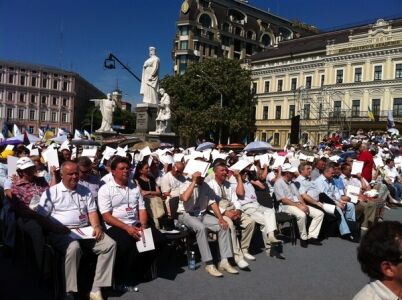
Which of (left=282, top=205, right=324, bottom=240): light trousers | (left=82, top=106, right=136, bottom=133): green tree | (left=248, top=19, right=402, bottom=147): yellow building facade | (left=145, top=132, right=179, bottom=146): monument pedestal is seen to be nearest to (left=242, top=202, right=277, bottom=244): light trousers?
(left=282, top=205, right=324, bottom=240): light trousers

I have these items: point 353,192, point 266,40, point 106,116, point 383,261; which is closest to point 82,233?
point 383,261

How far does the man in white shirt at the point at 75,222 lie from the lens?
193 inches

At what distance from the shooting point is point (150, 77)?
20344 millimetres

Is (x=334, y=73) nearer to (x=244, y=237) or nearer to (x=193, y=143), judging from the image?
(x=193, y=143)

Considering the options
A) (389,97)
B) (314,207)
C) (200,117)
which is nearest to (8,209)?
(314,207)

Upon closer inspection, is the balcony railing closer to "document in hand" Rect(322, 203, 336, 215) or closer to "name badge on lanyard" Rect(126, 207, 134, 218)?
"document in hand" Rect(322, 203, 336, 215)

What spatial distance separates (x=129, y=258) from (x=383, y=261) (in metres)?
3.80

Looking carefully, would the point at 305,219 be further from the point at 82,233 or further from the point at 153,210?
the point at 82,233

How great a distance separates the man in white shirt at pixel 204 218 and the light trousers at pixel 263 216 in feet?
2.83

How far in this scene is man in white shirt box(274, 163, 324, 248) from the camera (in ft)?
26.1

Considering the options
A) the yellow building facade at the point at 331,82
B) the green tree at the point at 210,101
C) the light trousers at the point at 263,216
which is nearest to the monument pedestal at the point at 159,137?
the light trousers at the point at 263,216

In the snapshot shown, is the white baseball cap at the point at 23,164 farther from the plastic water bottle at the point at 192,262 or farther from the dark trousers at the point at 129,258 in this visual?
the plastic water bottle at the point at 192,262

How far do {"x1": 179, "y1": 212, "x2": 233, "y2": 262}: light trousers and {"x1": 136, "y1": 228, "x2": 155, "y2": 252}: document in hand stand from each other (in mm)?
935

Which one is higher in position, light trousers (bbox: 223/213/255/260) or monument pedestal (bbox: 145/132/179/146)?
monument pedestal (bbox: 145/132/179/146)
